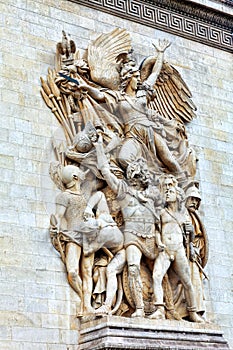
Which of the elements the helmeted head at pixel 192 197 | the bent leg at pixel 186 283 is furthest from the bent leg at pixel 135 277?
the helmeted head at pixel 192 197

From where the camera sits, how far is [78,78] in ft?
30.3

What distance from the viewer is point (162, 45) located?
33.9ft

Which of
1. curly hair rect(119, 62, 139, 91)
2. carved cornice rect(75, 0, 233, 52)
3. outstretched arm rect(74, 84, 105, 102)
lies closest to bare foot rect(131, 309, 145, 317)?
outstretched arm rect(74, 84, 105, 102)

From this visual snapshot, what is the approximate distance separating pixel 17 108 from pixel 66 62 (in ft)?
3.09

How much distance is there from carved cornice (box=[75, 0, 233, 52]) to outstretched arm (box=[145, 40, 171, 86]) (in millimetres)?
478

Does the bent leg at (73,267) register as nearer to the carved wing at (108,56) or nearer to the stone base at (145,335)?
the stone base at (145,335)

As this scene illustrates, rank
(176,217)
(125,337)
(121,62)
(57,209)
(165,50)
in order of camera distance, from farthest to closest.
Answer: (165,50) < (121,62) < (176,217) < (57,209) < (125,337)

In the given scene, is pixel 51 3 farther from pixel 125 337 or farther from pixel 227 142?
pixel 125 337

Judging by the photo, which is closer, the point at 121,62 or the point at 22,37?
the point at 22,37

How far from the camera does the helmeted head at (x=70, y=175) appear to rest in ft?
28.4

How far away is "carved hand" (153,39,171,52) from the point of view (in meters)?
10.2

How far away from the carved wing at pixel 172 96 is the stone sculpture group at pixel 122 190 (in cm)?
7

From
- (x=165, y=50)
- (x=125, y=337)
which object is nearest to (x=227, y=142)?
(x=165, y=50)

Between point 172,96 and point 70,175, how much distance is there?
2.44 metres
